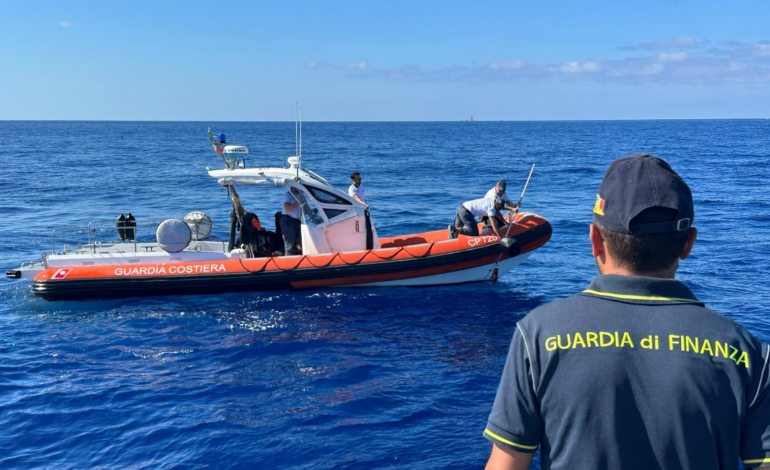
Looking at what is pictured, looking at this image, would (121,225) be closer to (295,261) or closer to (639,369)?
(295,261)

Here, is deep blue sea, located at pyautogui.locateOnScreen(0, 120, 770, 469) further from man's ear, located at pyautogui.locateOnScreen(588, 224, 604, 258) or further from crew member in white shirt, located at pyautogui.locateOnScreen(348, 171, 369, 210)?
man's ear, located at pyautogui.locateOnScreen(588, 224, 604, 258)

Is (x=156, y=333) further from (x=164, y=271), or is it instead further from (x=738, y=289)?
(x=738, y=289)

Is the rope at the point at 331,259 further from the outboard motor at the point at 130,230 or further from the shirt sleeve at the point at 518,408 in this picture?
the shirt sleeve at the point at 518,408

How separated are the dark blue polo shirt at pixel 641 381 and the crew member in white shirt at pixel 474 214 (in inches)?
422

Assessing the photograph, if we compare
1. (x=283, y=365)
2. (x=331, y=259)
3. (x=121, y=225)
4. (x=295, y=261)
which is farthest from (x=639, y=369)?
(x=121, y=225)

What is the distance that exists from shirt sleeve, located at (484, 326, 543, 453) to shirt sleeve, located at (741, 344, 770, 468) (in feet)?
1.68

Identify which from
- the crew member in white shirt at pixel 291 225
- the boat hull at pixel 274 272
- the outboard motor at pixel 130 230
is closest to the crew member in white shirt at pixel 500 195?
the boat hull at pixel 274 272

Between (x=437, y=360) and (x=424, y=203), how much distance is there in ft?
57.3

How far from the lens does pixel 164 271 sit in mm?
12016

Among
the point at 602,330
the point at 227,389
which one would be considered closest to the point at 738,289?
the point at 227,389

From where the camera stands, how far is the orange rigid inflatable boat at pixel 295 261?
39.3 feet

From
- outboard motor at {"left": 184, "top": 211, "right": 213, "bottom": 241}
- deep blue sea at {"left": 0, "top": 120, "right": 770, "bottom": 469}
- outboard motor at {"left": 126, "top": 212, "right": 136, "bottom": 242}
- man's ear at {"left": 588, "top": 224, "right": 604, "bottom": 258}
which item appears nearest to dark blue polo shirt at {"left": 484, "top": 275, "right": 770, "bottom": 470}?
man's ear at {"left": 588, "top": 224, "right": 604, "bottom": 258}

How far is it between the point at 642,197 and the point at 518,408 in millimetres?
624

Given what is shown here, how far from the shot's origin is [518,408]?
1.75 meters
